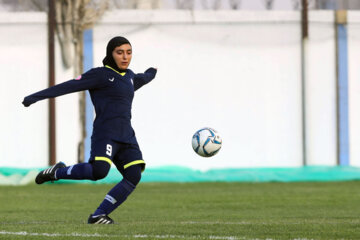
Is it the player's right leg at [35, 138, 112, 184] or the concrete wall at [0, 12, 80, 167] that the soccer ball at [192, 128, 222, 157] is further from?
the concrete wall at [0, 12, 80, 167]

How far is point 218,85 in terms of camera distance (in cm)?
2233


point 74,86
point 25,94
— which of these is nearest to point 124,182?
point 74,86

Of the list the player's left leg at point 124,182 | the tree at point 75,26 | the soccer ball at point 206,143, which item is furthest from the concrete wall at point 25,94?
the player's left leg at point 124,182

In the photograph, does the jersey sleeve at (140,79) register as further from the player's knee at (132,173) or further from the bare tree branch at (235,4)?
the bare tree branch at (235,4)

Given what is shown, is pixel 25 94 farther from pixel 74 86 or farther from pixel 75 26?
pixel 74 86

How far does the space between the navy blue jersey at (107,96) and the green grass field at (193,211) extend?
3.18ft

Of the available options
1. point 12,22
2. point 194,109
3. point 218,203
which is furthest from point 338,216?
point 12,22

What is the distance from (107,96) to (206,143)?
1.49 metres

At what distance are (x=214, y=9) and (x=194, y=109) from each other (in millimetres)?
2786

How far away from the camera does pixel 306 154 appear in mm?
22672

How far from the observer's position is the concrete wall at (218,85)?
2200cm

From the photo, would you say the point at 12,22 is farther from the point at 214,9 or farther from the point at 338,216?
the point at 338,216

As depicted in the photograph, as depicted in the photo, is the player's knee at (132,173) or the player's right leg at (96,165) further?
the player's knee at (132,173)

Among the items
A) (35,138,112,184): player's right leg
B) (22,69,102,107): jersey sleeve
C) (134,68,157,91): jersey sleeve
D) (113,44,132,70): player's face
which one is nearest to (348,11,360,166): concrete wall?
(134,68,157,91): jersey sleeve
